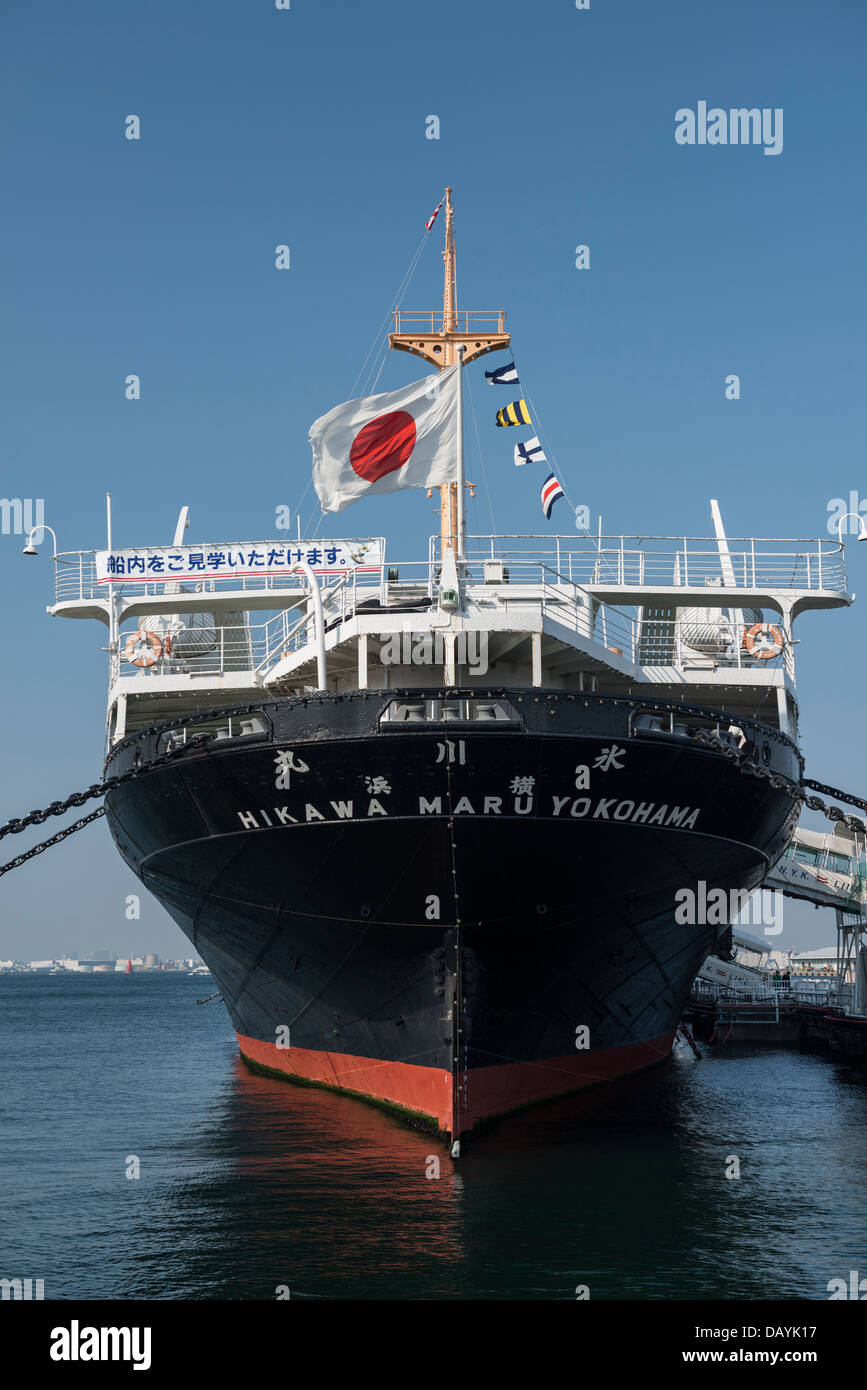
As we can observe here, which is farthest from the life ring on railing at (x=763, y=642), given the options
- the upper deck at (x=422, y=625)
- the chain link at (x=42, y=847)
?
the chain link at (x=42, y=847)

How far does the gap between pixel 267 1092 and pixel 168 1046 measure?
25218mm

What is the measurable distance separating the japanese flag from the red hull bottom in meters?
8.39

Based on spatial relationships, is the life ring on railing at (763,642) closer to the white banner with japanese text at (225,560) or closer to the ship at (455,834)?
the ship at (455,834)

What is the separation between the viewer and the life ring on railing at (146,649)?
26172 mm

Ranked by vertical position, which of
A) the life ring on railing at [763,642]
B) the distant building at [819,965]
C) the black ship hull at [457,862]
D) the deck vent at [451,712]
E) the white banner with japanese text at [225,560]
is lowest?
the distant building at [819,965]

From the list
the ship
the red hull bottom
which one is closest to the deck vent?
the ship

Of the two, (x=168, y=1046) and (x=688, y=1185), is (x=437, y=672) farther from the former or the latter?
(x=168, y=1046)

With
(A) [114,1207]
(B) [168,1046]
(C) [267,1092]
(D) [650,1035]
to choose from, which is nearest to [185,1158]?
(A) [114,1207]

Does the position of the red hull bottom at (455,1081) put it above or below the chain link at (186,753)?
below

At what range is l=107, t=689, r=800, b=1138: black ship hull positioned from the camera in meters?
16.7

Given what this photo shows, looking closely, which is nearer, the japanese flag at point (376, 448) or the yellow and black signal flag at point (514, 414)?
the japanese flag at point (376, 448)

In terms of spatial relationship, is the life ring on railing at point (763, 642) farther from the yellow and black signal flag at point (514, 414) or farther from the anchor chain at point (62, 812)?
the anchor chain at point (62, 812)

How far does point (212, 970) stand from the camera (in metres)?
24.4

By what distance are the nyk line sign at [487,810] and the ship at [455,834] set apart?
0.03m
